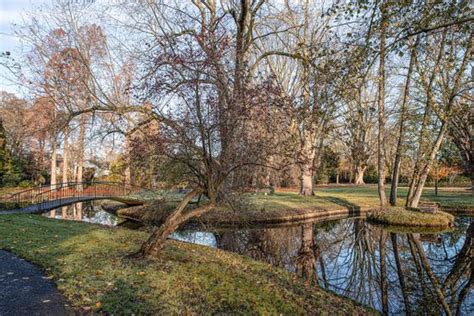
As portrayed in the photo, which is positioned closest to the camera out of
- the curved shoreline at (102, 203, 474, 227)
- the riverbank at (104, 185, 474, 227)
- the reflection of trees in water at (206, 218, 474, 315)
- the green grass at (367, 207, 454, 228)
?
the reflection of trees in water at (206, 218, 474, 315)

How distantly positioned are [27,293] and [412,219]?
13862mm

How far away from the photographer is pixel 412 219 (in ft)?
45.2

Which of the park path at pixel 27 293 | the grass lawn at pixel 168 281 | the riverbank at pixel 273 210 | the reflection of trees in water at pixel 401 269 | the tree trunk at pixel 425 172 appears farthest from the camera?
the tree trunk at pixel 425 172

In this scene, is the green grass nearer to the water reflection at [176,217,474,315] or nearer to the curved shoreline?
the water reflection at [176,217,474,315]

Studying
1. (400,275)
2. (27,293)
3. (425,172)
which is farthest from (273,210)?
(27,293)

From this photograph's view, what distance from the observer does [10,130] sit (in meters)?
27.0

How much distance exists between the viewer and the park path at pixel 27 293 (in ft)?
12.7

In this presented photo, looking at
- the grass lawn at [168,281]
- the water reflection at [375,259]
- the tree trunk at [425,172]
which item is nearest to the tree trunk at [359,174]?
the tree trunk at [425,172]

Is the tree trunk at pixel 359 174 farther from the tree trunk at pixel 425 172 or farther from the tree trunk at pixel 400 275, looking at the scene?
the tree trunk at pixel 400 275

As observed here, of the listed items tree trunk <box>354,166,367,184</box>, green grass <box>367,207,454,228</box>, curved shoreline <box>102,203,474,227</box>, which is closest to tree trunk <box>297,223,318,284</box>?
curved shoreline <box>102,203,474,227</box>

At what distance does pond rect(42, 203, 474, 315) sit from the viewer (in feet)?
21.5

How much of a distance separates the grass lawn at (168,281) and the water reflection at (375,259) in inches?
63.9

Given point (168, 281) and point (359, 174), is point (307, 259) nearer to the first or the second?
point (168, 281)

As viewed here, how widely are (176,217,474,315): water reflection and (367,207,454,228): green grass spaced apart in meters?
0.72
